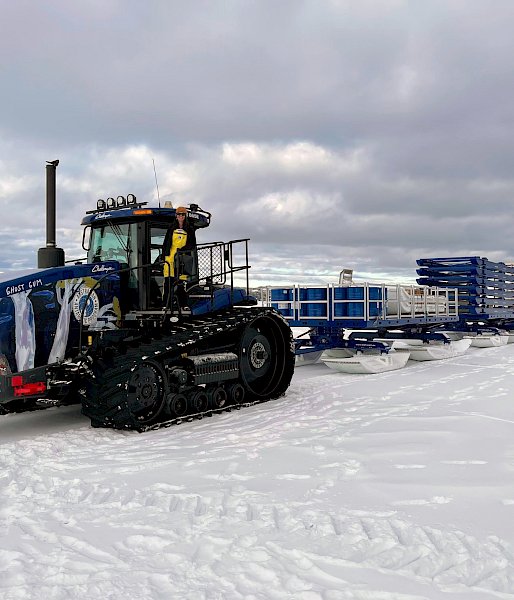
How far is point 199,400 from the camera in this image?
819cm

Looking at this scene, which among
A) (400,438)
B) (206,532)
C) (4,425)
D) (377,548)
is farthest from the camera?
(4,425)

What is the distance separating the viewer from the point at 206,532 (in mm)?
4129

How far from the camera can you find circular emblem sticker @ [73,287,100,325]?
25.2 feet

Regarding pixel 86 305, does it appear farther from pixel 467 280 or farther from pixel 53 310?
pixel 467 280

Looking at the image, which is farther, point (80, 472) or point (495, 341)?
point (495, 341)

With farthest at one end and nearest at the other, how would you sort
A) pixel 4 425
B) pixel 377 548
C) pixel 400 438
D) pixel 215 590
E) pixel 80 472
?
pixel 4 425, pixel 400 438, pixel 80 472, pixel 377 548, pixel 215 590

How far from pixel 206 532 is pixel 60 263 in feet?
16.5

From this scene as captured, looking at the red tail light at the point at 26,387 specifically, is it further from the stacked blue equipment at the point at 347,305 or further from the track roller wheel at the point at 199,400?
the stacked blue equipment at the point at 347,305

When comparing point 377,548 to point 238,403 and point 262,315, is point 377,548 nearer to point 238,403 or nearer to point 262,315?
point 238,403

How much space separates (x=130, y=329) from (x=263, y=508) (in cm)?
397

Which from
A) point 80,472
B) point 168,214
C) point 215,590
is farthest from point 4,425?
point 215,590

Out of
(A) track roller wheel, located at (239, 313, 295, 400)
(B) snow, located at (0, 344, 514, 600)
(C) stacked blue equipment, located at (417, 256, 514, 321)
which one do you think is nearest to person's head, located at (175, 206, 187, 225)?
(A) track roller wheel, located at (239, 313, 295, 400)

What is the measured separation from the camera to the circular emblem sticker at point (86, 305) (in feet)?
25.2

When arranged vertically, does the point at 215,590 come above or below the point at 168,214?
below
